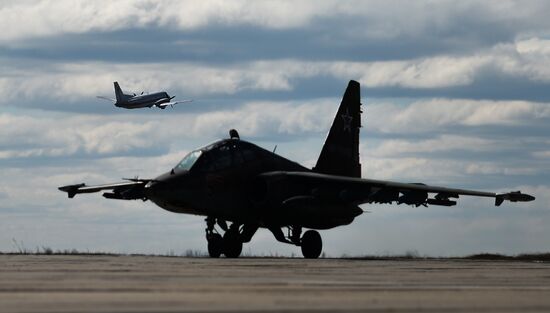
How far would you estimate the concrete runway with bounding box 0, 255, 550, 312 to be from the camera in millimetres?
13461

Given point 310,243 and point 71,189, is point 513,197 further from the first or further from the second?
point 71,189

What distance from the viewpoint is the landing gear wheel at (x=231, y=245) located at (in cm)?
3528

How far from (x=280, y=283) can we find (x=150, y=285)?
202 cm

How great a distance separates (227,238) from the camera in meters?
35.6

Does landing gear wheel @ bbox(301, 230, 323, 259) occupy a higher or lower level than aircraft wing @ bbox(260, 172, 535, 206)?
lower

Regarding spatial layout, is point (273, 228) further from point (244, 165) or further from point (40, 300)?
point (40, 300)

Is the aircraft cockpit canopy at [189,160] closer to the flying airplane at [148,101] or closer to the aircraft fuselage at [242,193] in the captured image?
the aircraft fuselage at [242,193]

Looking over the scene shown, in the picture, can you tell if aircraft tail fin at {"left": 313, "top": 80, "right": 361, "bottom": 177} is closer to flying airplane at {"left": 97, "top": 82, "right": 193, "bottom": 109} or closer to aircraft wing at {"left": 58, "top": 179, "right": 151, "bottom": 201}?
aircraft wing at {"left": 58, "top": 179, "right": 151, "bottom": 201}

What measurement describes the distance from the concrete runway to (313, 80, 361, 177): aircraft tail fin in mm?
16682

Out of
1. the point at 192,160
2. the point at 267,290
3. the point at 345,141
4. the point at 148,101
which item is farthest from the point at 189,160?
the point at 148,101

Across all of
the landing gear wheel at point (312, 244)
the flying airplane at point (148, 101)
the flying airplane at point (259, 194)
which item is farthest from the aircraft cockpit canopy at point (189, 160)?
the flying airplane at point (148, 101)

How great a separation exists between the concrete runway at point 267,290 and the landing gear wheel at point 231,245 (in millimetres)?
11015

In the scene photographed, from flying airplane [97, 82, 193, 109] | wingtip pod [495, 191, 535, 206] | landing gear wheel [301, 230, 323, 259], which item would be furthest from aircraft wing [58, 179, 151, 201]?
flying airplane [97, 82, 193, 109]

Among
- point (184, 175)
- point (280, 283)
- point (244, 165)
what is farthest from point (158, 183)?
point (280, 283)
